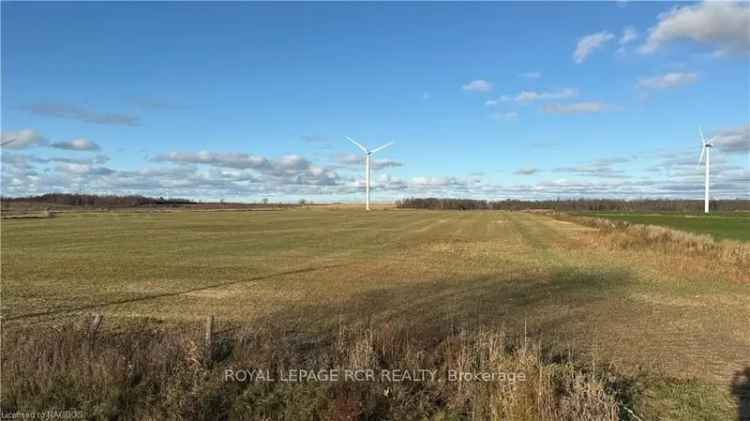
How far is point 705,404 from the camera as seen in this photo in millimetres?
9398

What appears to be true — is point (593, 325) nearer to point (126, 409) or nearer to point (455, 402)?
point (455, 402)

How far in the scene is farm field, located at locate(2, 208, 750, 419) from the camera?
13.2 metres

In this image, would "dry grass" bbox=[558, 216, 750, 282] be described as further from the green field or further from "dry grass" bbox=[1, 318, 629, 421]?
"dry grass" bbox=[1, 318, 629, 421]

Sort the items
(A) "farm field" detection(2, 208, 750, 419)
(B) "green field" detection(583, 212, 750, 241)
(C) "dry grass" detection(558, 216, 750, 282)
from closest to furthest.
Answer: (A) "farm field" detection(2, 208, 750, 419) < (C) "dry grass" detection(558, 216, 750, 282) < (B) "green field" detection(583, 212, 750, 241)

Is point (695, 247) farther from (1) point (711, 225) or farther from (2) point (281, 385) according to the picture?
(1) point (711, 225)

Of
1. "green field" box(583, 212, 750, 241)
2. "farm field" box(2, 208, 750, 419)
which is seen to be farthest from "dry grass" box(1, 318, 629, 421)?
"green field" box(583, 212, 750, 241)

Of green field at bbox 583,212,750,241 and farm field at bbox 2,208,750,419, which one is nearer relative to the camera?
farm field at bbox 2,208,750,419

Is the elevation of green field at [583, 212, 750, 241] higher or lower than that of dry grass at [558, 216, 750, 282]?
lower

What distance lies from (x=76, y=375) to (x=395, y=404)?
5067 millimetres

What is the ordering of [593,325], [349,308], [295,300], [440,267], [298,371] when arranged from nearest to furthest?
[298,371], [593,325], [349,308], [295,300], [440,267]

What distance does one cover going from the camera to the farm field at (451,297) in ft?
43.3

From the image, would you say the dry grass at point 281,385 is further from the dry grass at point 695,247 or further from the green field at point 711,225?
the green field at point 711,225

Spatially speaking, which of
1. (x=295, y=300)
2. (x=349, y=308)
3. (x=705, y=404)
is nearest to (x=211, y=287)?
(x=295, y=300)

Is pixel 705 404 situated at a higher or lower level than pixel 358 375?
lower
